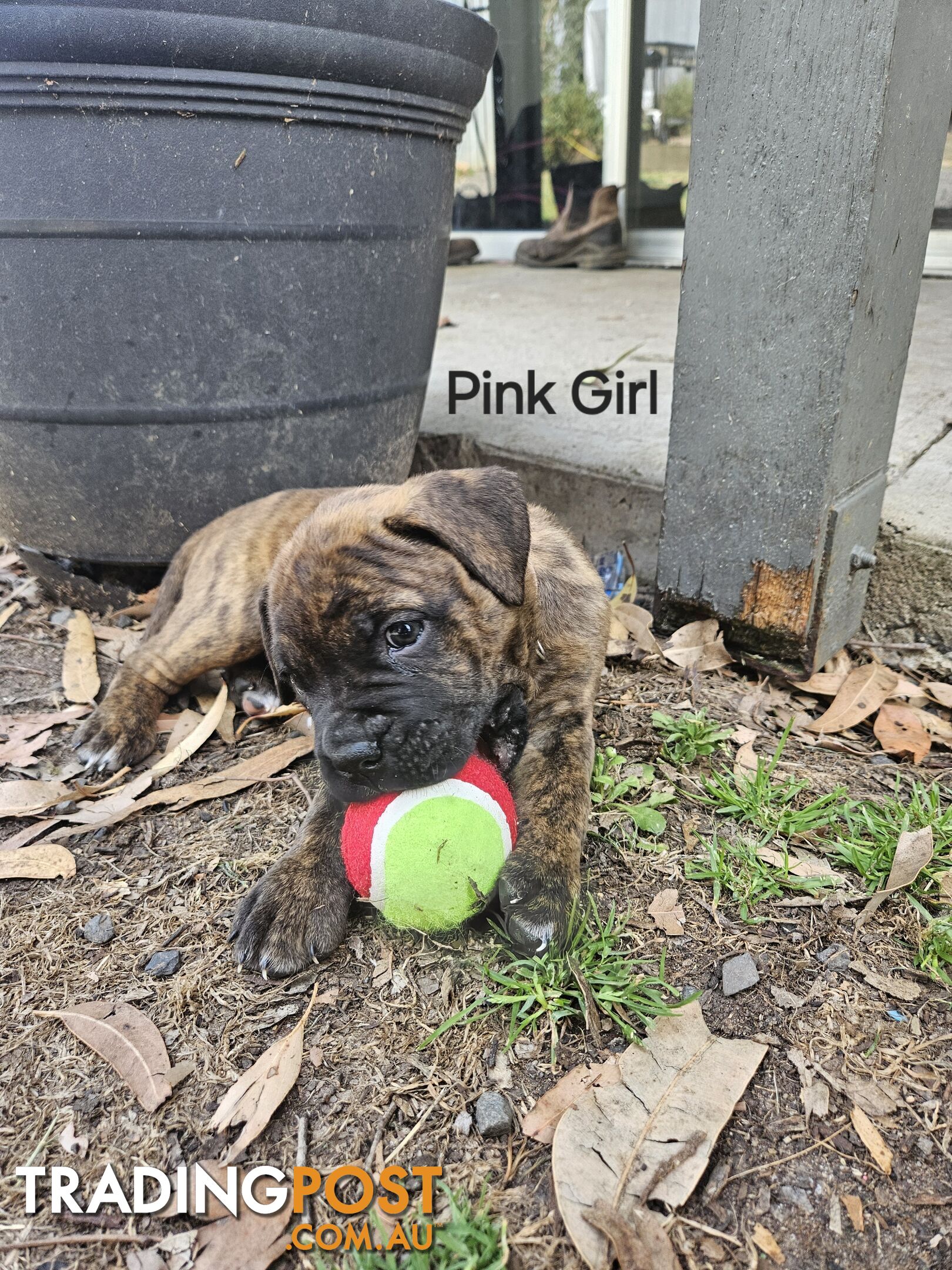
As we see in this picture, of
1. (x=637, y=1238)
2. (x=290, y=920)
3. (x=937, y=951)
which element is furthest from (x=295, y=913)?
(x=937, y=951)

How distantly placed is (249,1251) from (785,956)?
1.29 meters

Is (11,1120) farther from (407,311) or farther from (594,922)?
(407,311)

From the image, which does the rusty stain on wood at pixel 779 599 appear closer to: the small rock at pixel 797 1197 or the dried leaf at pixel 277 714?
the dried leaf at pixel 277 714

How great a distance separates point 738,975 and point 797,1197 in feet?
1.70

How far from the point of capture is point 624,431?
4.58 metres

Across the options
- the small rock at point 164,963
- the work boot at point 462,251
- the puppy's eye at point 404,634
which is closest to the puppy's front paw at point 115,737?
the small rock at point 164,963

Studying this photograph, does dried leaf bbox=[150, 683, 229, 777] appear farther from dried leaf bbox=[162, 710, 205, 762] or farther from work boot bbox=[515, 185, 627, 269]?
work boot bbox=[515, 185, 627, 269]

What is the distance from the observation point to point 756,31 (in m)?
2.65

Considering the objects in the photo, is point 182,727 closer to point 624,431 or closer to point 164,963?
point 164,963

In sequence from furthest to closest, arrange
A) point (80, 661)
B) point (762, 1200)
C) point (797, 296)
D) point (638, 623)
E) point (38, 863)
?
1. point (80, 661)
2. point (638, 623)
3. point (797, 296)
4. point (38, 863)
5. point (762, 1200)

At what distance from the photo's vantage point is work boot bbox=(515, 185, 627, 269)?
9.37 meters

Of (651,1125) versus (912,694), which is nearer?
(651,1125)

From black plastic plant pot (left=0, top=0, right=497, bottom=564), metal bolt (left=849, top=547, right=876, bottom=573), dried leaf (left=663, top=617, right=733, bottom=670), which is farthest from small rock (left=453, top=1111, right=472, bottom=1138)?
A: black plastic plant pot (left=0, top=0, right=497, bottom=564)

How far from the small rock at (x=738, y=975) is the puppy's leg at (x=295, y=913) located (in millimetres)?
907
